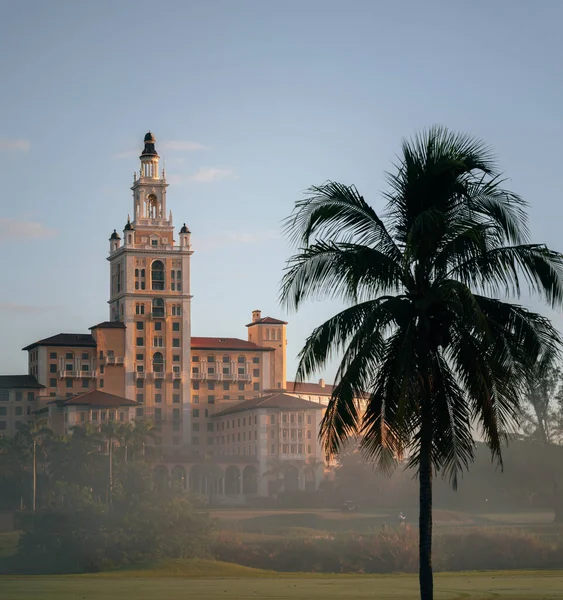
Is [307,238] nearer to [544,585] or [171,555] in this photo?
[544,585]

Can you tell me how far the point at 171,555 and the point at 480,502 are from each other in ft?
210

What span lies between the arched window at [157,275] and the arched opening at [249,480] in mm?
31706

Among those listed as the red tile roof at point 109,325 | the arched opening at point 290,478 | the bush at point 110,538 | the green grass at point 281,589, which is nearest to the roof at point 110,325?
the red tile roof at point 109,325

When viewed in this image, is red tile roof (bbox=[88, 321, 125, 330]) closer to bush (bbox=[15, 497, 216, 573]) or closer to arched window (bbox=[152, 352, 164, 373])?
arched window (bbox=[152, 352, 164, 373])

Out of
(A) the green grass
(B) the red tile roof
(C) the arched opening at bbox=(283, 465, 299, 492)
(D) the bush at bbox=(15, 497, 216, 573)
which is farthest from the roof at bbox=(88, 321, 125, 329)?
(A) the green grass

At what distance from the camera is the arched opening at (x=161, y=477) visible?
134 metres

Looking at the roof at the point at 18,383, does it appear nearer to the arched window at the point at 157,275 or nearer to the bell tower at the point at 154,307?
the bell tower at the point at 154,307

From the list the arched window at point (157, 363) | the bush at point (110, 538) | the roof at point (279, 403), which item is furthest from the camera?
the arched window at point (157, 363)

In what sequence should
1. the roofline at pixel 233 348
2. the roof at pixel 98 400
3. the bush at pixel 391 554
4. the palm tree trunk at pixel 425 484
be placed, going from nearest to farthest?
the palm tree trunk at pixel 425 484 → the bush at pixel 391 554 → the roof at pixel 98 400 → the roofline at pixel 233 348

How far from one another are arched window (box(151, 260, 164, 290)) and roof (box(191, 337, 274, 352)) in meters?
10.4

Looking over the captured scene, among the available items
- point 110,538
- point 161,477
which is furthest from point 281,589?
point 161,477

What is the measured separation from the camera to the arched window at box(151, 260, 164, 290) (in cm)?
18562

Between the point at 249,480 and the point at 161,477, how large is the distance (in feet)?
67.1

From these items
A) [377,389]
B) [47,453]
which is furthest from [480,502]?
[377,389]
